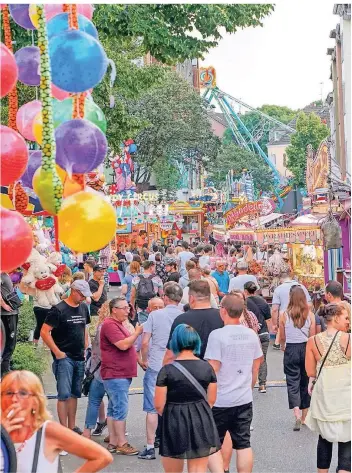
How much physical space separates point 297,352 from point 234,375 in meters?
2.86

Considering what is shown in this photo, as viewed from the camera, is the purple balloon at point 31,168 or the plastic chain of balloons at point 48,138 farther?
the purple balloon at point 31,168

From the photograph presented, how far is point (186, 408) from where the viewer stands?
5.94m

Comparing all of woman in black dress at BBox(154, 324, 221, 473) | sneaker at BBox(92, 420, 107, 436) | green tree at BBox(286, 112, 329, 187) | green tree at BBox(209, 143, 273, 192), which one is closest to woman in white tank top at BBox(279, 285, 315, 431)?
sneaker at BBox(92, 420, 107, 436)

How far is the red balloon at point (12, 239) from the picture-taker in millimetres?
4355

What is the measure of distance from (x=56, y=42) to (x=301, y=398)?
573 centimetres

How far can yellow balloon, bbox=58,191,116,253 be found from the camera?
461 centimetres

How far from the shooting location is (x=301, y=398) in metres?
9.43

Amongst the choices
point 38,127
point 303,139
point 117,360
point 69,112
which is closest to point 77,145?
point 69,112

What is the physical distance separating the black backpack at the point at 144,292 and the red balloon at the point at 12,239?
27.2ft

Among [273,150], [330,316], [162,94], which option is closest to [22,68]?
[330,316]

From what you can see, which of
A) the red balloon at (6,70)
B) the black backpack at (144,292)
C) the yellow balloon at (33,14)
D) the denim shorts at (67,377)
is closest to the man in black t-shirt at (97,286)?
the black backpack at (144,292)

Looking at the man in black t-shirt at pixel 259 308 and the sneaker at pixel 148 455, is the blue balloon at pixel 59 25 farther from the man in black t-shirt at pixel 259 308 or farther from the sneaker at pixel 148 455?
the man in black t-shirt at pixel 259 308

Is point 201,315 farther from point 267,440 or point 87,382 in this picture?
point 267,440

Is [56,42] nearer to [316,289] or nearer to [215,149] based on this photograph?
[316,289]
